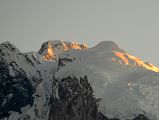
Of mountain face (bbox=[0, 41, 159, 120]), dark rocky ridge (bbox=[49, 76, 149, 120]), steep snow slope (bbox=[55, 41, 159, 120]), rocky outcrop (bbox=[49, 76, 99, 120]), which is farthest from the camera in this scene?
rocky outcrop (bbox=[49, 76, 99, 120])

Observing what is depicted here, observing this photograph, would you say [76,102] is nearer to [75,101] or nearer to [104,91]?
[75,101]

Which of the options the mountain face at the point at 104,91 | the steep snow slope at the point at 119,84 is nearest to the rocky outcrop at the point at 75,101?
the mountain face at the point at 104,91

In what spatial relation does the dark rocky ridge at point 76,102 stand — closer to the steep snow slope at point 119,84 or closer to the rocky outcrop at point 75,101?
the rocky outcrop at point 75,101

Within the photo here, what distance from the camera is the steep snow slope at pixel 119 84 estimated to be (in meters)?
163

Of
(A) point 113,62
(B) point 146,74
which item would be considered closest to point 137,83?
(B) point 146,74

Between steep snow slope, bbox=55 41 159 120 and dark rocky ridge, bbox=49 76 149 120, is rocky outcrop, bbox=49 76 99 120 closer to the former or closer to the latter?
dark rocky ridge, bbox=49 76 149 120

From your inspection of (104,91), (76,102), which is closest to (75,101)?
(76,102)

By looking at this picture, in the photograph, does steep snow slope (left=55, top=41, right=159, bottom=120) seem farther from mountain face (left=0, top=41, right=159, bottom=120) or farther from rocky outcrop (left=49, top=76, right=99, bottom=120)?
rocky outcrop (left=49, top=76, right=99, bottom=120)

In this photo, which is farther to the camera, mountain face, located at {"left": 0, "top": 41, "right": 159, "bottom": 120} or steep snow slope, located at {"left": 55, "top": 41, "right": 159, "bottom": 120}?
mountain face, located at {"left": 0, "top": 41, "right": 159, "bottom": 120}

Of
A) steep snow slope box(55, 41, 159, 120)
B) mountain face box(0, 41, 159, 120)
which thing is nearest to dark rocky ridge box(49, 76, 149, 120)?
mountain face box(0, 41, 159, 120)

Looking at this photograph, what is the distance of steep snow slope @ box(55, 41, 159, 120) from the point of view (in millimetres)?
162875

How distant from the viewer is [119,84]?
179000 millimetres

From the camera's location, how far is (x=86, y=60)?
19925cm

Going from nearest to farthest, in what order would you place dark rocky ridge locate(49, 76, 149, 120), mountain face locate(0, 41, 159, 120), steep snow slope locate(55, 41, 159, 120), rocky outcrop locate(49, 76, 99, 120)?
steep snow slope locate(55, 41, 159, 120) → mountain face locate(0, 41, 159, 120) → dark rocky ridge locate(49, 76, 149, 120) → rocky outcrop locate(49, 76, 99, 120)
